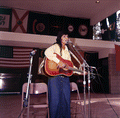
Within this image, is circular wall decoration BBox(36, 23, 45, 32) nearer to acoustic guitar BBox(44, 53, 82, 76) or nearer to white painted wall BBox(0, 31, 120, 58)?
white painted wall BBox(0, 31, 120, 58)

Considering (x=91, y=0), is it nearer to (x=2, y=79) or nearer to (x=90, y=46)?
(x=90, y=46)

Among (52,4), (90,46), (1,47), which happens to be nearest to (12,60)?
(1,47)

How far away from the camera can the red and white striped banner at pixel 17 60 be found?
6293mm

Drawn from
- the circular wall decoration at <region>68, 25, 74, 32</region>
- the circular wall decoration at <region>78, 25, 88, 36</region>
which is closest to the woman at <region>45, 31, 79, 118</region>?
the circular wall decoration at <region>68, 25, 74, 32</region>

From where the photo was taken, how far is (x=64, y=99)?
6.64 ft

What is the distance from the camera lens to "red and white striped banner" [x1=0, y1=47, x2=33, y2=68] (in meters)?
6.29

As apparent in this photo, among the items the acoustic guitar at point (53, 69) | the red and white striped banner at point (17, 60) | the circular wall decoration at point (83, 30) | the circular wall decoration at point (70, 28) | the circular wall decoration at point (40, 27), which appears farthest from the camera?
the circular wall decoration at point (83, 30)

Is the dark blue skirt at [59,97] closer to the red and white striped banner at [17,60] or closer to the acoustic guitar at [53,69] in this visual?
the acoustic guitar at [53,69]

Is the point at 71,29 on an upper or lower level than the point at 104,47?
upper

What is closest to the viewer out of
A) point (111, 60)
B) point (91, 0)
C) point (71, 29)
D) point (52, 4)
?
point (91, 0)

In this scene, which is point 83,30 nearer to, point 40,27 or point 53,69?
point 40,27

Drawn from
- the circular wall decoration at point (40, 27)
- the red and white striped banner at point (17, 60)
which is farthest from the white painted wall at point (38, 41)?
the circular wall decoration at point (40, 27)

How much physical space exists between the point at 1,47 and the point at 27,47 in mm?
1270

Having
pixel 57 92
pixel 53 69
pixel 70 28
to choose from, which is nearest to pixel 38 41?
pixel 70 28
